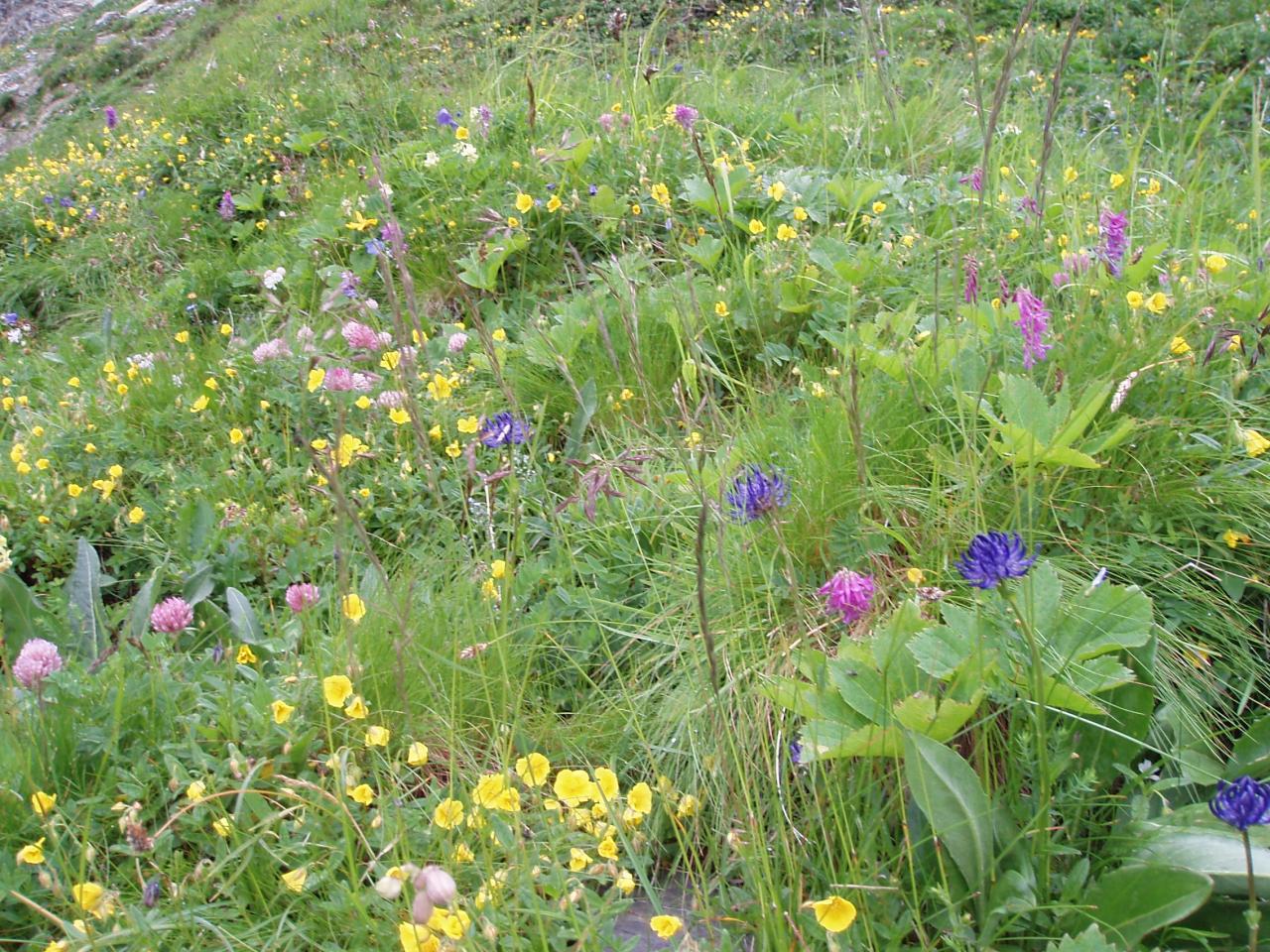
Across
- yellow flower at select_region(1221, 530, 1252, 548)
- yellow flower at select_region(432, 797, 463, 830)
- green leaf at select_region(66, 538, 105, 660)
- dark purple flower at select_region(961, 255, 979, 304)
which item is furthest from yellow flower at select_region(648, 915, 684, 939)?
dark purple flower at select_region(961, 255, 979, 304)

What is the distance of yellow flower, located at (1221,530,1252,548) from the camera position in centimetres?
164

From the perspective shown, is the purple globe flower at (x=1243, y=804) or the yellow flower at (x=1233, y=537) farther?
the yellow flower at (x=1233, y=537)

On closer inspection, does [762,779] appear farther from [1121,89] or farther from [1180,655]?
[1121,89]

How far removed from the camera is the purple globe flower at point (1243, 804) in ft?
3.08

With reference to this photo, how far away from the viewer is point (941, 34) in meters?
6.95

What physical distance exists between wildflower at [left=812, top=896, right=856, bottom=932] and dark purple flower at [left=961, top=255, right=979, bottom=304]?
1.45 metres

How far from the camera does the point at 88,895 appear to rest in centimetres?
115

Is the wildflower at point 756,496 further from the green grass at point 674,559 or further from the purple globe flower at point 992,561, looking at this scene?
the purple globe flower at point 992,561

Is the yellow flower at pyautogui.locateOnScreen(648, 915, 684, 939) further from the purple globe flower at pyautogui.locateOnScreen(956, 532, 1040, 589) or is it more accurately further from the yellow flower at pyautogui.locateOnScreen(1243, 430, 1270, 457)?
the yellow flower at pyautogui.locateOnScreen(1243, 430, 1270, 457)

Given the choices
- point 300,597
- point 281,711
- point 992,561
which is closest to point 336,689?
point 281,711

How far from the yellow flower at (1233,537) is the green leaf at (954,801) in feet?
2.60

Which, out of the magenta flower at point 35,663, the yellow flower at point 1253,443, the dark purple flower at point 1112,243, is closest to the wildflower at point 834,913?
the yellow flower at point 1253,443

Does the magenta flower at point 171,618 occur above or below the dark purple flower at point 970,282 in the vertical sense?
below

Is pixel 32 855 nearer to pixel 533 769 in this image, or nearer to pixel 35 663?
pixel 35 663
